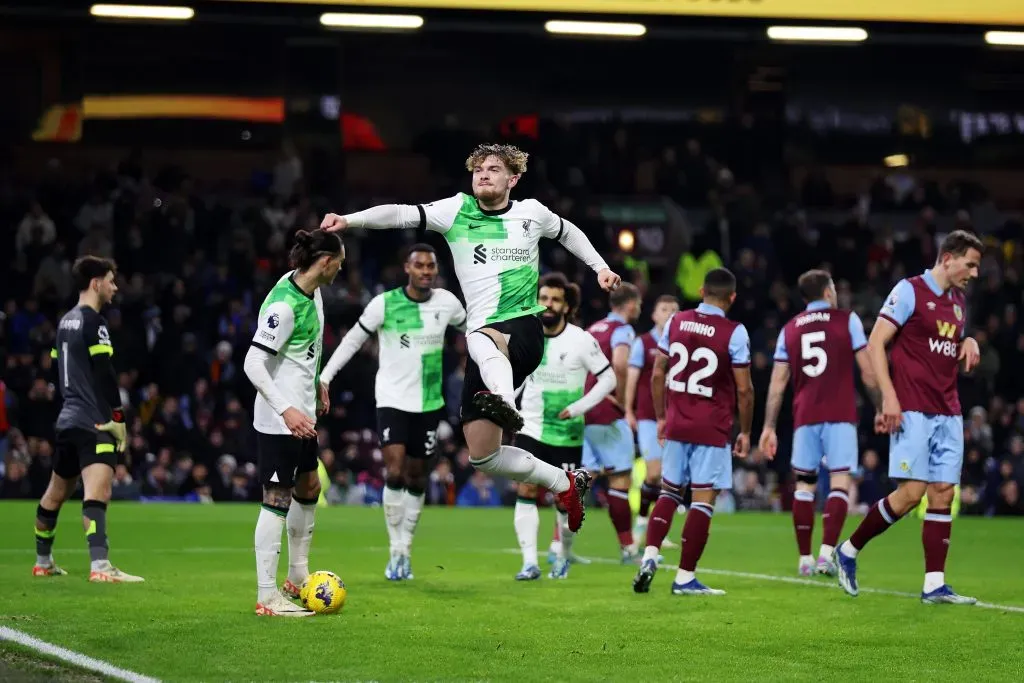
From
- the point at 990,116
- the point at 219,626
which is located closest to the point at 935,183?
the point at 990,116

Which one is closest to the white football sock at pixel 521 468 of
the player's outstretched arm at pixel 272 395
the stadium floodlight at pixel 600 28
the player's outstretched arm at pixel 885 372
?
the player's outstretched arm at pixel 272 395

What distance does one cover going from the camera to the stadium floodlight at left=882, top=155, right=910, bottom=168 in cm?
3388

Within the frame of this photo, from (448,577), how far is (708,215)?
19310 millimetres

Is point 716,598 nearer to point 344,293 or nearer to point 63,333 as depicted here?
point 63,333

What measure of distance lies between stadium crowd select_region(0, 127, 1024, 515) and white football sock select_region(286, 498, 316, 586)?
1232cm

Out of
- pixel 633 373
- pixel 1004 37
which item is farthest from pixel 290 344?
pixel 1004 37

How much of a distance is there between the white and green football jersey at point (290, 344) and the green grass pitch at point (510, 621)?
1323mm

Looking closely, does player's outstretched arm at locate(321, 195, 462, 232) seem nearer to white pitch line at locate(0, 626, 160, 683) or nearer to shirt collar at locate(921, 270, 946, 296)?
white pitch line at locate(0, 626, 160, 683)

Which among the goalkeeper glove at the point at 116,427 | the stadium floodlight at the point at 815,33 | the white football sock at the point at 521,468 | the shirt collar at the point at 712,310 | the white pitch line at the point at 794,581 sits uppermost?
the stadium floodlight at the point at 815,33

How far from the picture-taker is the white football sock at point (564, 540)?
12.6m

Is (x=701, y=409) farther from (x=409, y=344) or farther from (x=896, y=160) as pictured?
(x=896, y=160)

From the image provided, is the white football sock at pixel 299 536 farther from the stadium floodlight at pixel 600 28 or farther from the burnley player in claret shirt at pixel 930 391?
the stadium floodlight at pixel 600 28

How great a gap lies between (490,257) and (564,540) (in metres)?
4.35

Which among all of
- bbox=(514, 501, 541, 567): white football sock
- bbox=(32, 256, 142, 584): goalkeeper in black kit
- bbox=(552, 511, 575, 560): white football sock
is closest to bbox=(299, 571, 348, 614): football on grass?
bbox=(32, 256, 142, 584): goalkeeper in black kit
